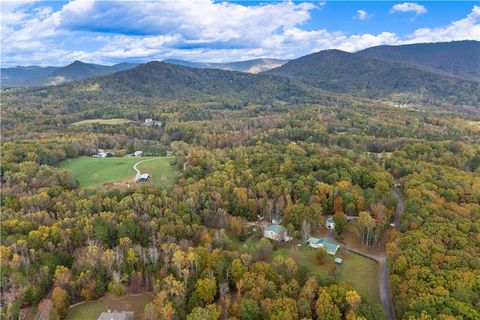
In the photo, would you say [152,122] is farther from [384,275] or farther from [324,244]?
[384,275]

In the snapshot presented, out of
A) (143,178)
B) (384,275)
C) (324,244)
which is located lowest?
(384,275)

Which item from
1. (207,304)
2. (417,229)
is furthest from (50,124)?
(417,229)

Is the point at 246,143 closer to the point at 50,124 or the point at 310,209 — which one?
the point at 310,209

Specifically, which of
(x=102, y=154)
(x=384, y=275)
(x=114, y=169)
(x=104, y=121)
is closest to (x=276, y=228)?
(x=384, y=275)

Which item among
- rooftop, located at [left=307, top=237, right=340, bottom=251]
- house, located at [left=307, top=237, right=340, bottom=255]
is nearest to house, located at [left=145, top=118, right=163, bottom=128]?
rooftop, located at [left=307, top=237, right=340, bottom=251]

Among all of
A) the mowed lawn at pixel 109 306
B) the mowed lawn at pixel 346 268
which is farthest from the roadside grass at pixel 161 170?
the mowed lawn at pixel 346 268
